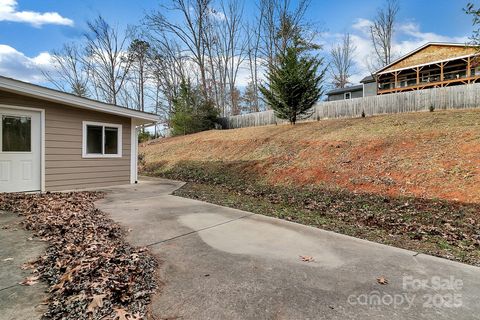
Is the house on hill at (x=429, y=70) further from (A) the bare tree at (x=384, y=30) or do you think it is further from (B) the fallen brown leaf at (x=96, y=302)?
(B) the fallen brown leaf at (x=96, y=302)

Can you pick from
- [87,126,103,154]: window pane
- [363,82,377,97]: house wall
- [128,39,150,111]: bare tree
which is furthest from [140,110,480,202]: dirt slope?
[128,39,150,111]: bare tree

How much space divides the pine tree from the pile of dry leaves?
1160 centimetres

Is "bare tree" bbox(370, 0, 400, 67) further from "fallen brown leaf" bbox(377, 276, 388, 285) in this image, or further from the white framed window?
"fallen brown leaf" bbox(377, 276, 388, 285)

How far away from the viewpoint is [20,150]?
6.45 m

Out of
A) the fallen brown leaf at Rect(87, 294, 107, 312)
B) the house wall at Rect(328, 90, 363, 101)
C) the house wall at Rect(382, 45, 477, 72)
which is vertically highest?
the house wall at Rect(382, 45, 477, 72)

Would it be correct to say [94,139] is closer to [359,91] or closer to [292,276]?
[292,276]

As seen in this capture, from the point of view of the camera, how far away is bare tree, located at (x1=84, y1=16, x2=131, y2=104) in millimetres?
25109

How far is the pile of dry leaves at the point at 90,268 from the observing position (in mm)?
1960

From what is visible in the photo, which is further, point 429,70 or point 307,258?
point 429,70

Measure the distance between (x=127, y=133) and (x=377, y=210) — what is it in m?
7.55

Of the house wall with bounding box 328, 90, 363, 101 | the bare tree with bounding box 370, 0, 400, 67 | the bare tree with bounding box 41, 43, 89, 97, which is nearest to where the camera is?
the bare tree with bounding box 41, 43, 89, 97

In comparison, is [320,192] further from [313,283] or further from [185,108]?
[185,108]

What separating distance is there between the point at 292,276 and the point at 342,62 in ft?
109

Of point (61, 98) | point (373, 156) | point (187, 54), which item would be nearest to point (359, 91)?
point (187, 54)
